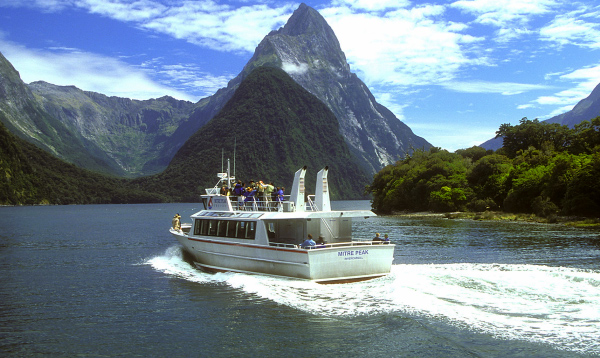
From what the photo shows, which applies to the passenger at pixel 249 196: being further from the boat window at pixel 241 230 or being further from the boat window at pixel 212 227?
the boat window at pixel 241 230

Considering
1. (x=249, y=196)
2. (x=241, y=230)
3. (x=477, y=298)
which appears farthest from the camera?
(x=249, y=196)

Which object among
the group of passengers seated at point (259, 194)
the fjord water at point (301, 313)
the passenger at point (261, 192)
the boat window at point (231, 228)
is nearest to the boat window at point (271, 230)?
the group of passengers seated at point (259, 194)

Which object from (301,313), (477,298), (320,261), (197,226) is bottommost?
(301,313)

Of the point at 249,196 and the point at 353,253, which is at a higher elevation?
the point at 249,196

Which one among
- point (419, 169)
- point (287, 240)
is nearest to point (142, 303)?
point (287, 240)

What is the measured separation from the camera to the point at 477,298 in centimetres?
2034

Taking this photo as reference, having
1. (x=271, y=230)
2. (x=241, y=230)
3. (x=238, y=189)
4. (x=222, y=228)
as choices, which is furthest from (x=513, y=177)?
(x=241, y=230)

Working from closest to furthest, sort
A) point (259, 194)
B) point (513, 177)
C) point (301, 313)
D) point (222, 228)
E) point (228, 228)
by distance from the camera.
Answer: point (301, 313)
point (228, 228)
point (222, 228)
point (259, 194)
point (513, 177)

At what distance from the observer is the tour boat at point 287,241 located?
23.6m

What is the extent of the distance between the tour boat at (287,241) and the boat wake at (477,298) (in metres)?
0.68

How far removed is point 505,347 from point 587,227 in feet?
185

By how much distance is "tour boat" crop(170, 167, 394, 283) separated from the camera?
23562mm

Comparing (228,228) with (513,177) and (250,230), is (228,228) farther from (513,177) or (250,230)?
(513,177)

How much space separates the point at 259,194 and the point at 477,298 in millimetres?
14426
